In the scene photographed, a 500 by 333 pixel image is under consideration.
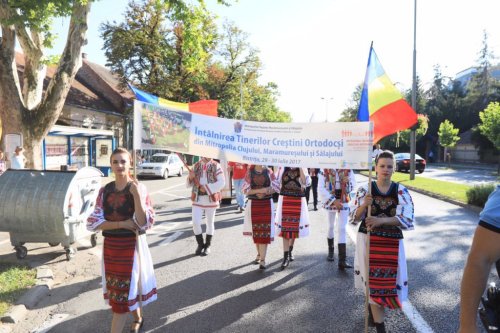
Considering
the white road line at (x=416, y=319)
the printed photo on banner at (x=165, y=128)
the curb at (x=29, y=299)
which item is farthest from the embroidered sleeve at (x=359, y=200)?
the curb at (x=29, y=299)

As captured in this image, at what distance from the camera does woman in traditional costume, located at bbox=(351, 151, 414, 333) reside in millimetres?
3791

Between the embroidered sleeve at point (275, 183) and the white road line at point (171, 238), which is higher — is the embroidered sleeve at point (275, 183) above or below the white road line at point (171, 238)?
above

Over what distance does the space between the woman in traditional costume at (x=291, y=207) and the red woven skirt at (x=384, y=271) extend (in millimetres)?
2301

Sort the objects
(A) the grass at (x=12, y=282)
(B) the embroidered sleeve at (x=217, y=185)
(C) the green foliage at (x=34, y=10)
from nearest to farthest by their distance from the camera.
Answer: (A) the grass at (x=12, y=282), (B) the embroidered sleeve at (x=217, y=185), (C) the green foliage at (x=34, y=10)

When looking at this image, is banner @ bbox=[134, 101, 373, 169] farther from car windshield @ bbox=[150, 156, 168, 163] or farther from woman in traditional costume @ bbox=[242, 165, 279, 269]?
car windshield @ bbox=[150, 156, 168, 163]

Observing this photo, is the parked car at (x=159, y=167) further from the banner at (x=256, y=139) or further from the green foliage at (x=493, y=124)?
the green foliage at (x=493, y=124)

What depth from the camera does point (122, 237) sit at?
3.72 metres

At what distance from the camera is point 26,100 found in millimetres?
10414

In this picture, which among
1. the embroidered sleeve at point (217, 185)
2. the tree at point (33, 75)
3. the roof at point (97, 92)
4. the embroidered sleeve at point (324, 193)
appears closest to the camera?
the embroidered sleeve at point (324, 193)

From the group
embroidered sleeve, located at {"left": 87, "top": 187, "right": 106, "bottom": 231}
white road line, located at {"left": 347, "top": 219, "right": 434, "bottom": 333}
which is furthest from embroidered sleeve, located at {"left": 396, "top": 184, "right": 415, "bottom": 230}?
embroidered sleeve, located at {"left": 87, "top": 187, "right": 106, "bottom": 231}

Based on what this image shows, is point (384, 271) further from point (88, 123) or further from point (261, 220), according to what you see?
point (88, 123)

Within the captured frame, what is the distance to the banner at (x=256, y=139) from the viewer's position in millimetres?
4188

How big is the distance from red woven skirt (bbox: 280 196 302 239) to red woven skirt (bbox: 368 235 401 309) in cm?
229

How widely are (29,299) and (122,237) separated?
1.93 metres
